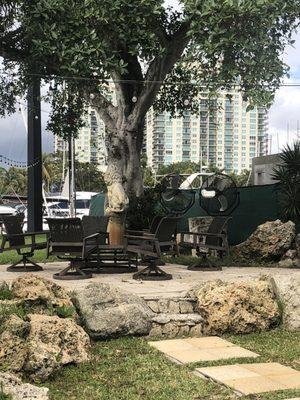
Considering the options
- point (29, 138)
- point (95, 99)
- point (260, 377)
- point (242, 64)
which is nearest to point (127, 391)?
point (260, 377)

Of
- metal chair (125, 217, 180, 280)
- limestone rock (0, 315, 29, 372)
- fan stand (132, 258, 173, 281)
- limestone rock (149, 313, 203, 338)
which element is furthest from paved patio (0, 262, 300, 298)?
limestone rock (0, 315, 29, 372)

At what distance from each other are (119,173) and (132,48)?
2.97m

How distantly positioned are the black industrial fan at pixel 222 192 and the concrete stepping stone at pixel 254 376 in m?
8.89

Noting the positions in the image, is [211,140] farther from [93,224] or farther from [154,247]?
[154,247]

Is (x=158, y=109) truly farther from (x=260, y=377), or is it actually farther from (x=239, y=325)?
(x=260, y=377)

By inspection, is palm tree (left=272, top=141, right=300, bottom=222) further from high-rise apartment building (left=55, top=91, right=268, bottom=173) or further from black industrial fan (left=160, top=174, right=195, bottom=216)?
high-rise apartment building (left=55, top=91, right=268, bottom=173)

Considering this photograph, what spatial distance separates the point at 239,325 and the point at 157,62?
23.2 feet

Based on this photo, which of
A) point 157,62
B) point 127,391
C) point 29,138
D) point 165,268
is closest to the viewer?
point 127,391

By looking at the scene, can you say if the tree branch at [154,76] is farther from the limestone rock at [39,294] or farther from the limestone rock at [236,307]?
the limestone rock at [39,294]

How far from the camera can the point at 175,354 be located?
5.82m

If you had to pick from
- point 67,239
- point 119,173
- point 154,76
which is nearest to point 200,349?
point 67,239

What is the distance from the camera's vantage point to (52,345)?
17.3 feet

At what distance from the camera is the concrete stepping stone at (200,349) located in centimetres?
571

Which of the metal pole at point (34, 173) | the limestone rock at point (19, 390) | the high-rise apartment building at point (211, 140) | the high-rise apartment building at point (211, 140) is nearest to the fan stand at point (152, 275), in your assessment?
the limestone rock at point (19, 390)
